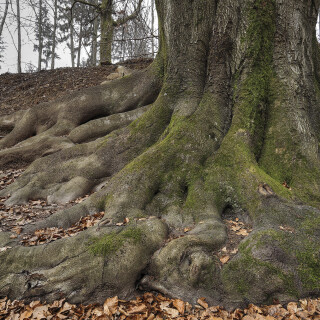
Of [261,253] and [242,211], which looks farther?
[242,211]

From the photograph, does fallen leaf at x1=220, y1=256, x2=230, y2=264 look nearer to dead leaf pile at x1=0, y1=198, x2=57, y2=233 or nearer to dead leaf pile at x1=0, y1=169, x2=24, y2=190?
dead leaf pile at x1=0, y1=198, x2=57, y2=233

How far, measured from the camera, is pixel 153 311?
2.84 meters

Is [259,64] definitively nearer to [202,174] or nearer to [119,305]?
[202,174]

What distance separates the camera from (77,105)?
7.91m

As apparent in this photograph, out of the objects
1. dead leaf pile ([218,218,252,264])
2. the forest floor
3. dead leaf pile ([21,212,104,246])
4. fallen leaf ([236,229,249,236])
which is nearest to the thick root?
the forest floor

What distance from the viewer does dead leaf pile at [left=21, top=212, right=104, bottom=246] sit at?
3870 millimetres

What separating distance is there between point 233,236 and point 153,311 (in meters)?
1.44

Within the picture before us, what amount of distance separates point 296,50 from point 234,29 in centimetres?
125

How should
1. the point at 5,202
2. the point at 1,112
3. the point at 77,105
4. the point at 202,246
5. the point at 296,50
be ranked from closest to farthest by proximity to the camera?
1. the point at 202,246
2. the point at 296,50
3. the point at 5,202
4. the point at 77,105
5. the point at 1,112

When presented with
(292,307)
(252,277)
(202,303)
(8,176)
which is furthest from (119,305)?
(8,176)

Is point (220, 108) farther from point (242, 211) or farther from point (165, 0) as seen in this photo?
point (165, 0)

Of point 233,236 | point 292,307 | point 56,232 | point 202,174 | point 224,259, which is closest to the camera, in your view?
point 292,307

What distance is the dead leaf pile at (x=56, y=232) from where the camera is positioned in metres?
3.87

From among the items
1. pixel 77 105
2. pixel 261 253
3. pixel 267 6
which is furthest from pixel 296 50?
pixel 77 105
